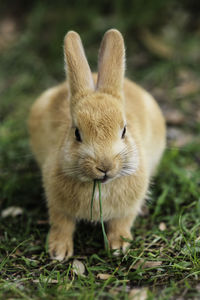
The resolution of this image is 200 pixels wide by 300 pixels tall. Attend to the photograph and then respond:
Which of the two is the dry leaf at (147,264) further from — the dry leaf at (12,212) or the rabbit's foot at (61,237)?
the dry leaf at (12,212)

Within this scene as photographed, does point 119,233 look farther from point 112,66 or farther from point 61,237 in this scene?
point 112,66

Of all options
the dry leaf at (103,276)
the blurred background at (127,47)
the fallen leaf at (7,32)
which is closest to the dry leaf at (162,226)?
the dry leaf at (103,276)

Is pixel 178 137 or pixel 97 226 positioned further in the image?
pixel 178 137

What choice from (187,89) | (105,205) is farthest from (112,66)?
(187,89)

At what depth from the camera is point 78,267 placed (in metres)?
3.72

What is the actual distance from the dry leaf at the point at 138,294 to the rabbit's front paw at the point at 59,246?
0.93 metres

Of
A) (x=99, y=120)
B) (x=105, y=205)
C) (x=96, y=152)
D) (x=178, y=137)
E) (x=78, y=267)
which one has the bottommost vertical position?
(x=78, y=267)

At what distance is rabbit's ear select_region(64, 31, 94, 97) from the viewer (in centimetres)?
366

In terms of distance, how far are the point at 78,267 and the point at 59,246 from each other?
1.07ft

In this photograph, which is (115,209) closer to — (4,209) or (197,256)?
(197,256)

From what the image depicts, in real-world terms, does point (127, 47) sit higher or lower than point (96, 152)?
lower

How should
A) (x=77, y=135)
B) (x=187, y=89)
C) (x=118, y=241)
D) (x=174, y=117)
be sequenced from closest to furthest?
(x=77, y=135) → (x=118, y=241) → (x=174, y=117) → (x=187, y=89)

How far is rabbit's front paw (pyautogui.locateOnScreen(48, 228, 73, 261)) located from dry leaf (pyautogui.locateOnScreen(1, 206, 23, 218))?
61 centimetres

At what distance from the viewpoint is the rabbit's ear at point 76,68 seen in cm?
366
